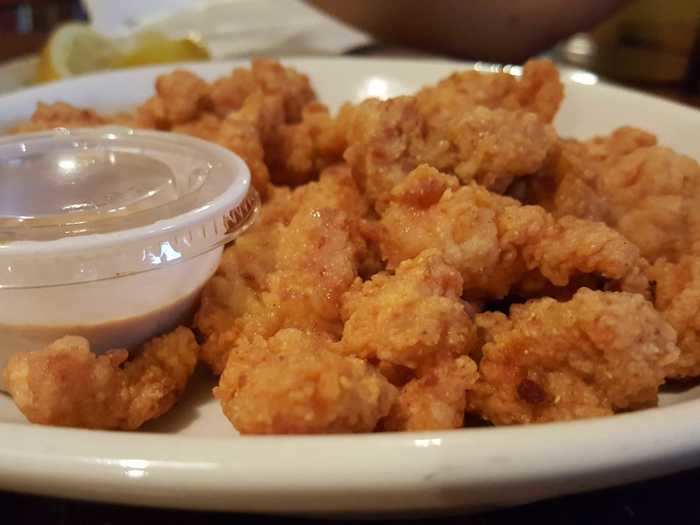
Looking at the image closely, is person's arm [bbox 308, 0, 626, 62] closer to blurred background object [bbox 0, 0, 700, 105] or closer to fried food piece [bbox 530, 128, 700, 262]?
blurred background object [bbox 0, 0, 700, 105]

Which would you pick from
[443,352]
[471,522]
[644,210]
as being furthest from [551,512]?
[644,210]

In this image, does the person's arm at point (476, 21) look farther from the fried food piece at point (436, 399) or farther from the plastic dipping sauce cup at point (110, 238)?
the fried food piece at point (436, 399)

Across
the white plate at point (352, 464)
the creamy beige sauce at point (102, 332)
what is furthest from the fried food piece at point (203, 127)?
the white plate at point (352, 464)

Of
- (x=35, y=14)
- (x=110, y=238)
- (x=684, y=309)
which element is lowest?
(x=35, y=14)

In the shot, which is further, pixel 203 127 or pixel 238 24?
pixel 238 24

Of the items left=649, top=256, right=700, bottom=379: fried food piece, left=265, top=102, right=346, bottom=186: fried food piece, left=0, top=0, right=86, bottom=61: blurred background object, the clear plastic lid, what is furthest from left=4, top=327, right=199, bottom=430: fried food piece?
left=0, top=0, right=86, bottom=61: blurred background object

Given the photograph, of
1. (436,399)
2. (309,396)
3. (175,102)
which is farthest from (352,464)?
(175,102)

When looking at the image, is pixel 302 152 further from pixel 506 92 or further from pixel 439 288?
pixel 439 288
